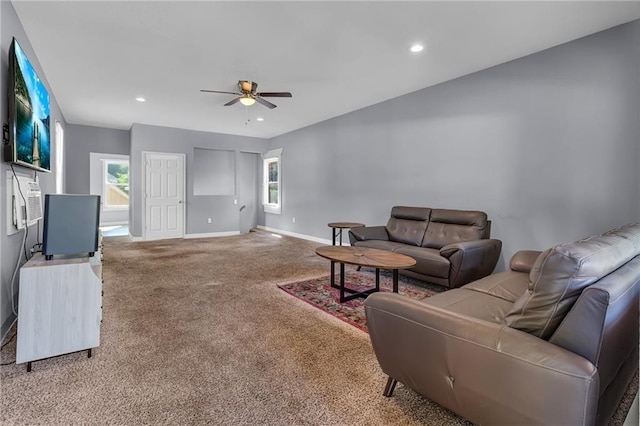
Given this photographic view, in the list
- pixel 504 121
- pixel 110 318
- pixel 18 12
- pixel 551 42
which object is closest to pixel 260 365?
pixel 110 318

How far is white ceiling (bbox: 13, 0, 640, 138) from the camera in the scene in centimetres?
259

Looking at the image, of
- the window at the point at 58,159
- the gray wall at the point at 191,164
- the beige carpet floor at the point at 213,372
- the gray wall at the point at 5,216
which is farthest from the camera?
the gray wall at the point at 191,164

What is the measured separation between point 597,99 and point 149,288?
16.8ft

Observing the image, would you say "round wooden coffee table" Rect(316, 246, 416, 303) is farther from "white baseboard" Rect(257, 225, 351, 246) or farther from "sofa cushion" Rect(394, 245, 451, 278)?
"white baseboard" Rect(257, 225, 351, 246)

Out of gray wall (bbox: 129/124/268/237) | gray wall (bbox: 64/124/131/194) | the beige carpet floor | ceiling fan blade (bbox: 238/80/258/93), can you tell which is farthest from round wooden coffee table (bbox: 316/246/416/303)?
gray wall (bbox: 64/124/131/194)

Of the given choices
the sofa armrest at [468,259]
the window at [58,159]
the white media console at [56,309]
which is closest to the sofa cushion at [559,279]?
the sofa armrest at [468,259]

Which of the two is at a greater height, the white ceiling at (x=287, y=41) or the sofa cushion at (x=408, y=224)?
the white ceiling at (x=287, y=41)

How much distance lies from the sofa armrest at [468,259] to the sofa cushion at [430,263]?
0.17 feet

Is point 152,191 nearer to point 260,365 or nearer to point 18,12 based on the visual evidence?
point 18,12

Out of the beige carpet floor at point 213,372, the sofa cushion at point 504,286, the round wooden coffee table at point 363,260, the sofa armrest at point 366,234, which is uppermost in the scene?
the sofa armrest at point 366,234

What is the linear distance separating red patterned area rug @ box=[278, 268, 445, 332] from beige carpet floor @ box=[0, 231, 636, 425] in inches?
5.7

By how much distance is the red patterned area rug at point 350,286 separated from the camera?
2803mm

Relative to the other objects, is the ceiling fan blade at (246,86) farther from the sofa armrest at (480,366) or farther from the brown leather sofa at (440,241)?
the sofa armrest at (480,366)

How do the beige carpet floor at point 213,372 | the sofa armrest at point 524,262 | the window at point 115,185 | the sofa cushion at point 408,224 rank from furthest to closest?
the window at point 115,185
the sofa cushion at point 408,224
the sofa armrest at point 524,262
the beige carpet floor at point 213,372
